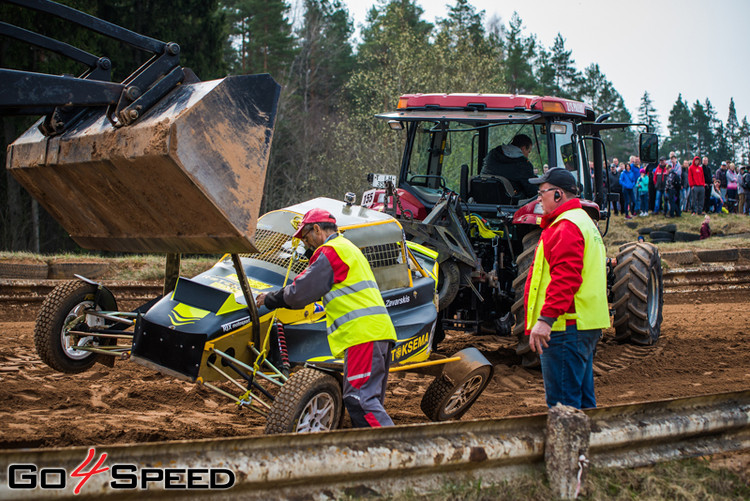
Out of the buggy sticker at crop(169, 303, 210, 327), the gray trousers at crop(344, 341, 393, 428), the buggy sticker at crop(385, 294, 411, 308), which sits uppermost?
the buggy sticker at crop(169, 303, 210, 327)

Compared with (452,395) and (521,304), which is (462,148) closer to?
(521,304)

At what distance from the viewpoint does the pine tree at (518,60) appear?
45.9 m

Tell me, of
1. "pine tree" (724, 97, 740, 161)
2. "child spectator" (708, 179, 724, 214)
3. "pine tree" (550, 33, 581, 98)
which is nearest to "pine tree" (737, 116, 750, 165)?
"pine tree" (724, 97, 740, 161)

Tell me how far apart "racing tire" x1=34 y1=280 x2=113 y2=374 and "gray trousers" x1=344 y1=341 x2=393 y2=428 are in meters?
2.70

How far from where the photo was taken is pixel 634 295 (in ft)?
28.9

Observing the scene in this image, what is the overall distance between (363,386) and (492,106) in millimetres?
4600

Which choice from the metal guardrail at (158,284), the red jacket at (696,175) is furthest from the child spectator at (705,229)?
the metal guardrail at (158,284)

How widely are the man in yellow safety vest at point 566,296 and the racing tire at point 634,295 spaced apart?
4380mm

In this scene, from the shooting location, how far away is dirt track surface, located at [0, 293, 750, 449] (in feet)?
17.2

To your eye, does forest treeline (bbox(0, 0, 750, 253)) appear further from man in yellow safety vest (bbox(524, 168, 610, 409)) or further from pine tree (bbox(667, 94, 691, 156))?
pine tree (bbox(667, 94, 691, 156))

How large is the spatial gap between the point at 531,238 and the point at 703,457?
4.12 m

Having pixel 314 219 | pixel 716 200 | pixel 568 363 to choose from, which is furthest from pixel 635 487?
pixel 716 200

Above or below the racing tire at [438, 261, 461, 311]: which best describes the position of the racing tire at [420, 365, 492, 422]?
below

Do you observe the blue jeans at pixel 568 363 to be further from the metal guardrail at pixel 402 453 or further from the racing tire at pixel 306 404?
the racing tire at pixel 306 404
